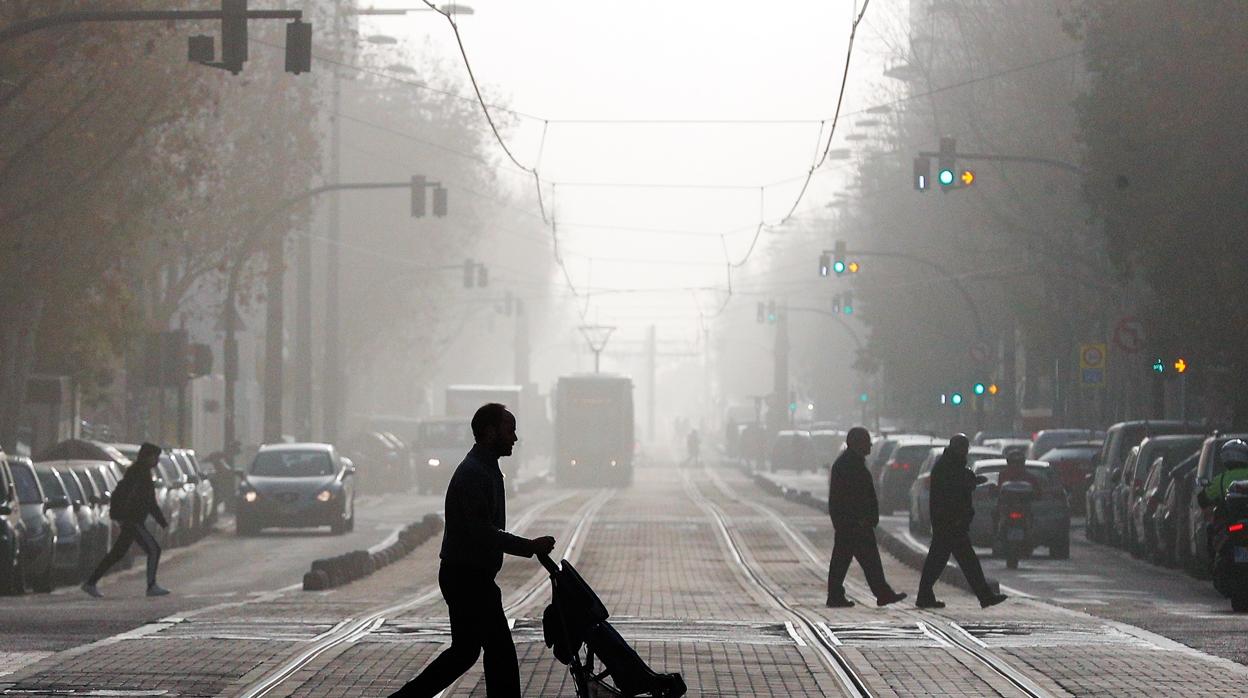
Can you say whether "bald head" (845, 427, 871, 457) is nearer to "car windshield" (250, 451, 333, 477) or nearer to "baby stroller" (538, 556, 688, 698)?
"baby stroller" (538, 556, 688, 698)

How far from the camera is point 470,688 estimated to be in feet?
42.8

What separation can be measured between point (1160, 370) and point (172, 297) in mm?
23065

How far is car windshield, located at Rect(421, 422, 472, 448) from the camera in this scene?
65.2 meters

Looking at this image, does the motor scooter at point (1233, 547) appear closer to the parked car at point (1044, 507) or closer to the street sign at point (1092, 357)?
the parked car at point (1044, 507)

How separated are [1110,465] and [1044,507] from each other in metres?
3.55

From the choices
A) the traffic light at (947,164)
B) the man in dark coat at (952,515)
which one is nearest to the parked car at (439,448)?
the traffic light at (947,164)

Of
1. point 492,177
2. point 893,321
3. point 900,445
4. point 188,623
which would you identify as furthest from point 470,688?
point 492,177

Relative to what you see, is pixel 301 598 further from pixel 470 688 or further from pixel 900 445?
pixel 900 445

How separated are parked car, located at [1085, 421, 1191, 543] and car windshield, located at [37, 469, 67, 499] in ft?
49.5

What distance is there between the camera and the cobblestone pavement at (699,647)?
13.2 m

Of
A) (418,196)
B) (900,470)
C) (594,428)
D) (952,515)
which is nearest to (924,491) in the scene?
(900,470)

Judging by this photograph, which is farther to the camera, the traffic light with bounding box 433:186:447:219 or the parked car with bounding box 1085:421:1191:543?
the traffic light with bounding box 433:186:447:219

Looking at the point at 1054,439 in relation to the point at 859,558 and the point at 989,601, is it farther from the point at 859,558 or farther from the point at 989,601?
the point at 989,601

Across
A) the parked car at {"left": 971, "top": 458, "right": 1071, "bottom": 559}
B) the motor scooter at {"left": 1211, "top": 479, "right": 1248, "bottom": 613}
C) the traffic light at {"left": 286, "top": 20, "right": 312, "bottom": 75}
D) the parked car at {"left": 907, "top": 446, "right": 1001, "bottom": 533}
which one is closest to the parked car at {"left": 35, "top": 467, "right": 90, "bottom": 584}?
the traffic light at {"left": 286, "top": 20, "right": 312, "bottom": 75}
